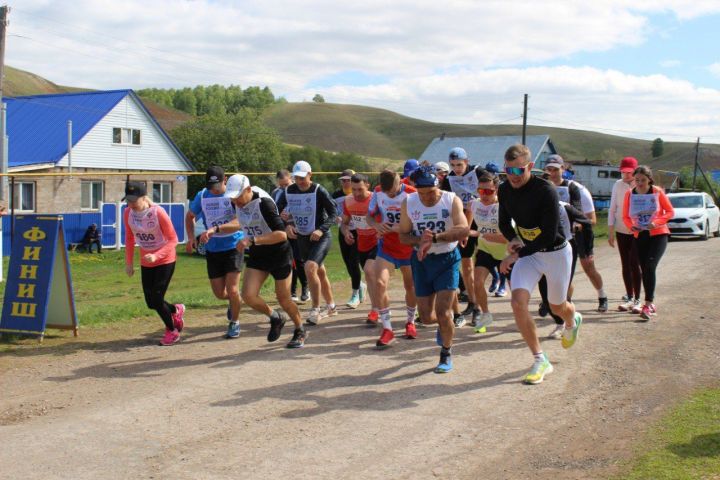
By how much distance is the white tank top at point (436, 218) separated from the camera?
751 cm

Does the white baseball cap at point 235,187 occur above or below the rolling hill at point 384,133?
below

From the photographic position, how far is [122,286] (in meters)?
19.7

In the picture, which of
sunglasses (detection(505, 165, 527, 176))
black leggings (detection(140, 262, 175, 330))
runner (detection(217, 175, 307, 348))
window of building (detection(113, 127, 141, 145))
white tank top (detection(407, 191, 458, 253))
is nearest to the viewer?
sunglasses (detection(505, 165, 527, 176))

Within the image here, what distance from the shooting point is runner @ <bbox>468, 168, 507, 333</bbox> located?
9.25 m

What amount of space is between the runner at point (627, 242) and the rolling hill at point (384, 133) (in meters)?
127

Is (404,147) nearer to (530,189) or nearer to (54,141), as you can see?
(54,141)

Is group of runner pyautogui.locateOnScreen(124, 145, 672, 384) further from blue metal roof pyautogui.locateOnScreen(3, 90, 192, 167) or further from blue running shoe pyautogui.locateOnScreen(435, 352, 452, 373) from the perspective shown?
blue metal roof pyautogui.locateOnScreen(3, 90, 192, 167)

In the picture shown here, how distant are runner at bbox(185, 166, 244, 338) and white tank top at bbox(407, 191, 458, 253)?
2.46 meters

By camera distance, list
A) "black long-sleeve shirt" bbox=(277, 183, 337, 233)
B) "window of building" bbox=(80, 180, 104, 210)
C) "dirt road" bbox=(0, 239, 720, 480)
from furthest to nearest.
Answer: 1. "window of building" bbox=(80, 180, 104, 210)
2. "black long-sleeve shirt" bbox=(277, 183, 337, 233)
3. "dirt road" bbox=(0, 239, 720, 480)

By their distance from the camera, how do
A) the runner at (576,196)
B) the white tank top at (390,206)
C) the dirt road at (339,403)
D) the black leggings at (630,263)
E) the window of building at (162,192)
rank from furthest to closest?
the window of building at (162,192)
the black leggings at (630,263)
the runner at (576,196)
the white tank top at (390,206)
the dirt road at (339,403)

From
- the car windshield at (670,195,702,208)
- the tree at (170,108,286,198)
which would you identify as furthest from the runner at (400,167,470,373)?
the tree at (170,108,286,198)

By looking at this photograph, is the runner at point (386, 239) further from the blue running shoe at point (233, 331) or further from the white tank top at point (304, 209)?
the blue running shoe at point (233, 331)

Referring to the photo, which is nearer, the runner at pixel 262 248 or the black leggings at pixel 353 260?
the runner at pixel 262 248

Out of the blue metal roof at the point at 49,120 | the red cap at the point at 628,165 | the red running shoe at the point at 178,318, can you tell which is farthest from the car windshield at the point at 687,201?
the blue metal roof at the point at 49,120
